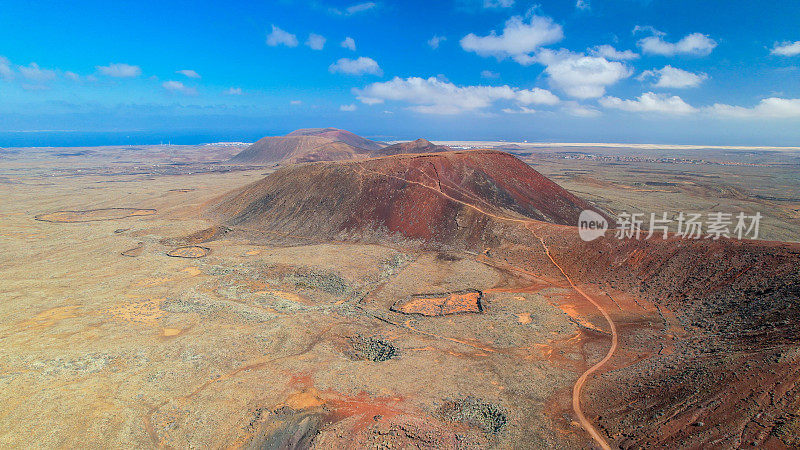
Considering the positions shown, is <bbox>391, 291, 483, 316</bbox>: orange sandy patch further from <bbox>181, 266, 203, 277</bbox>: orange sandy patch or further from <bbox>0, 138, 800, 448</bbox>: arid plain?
<bbox>181, 266, 203, 277</bbox>: orange sandy patch

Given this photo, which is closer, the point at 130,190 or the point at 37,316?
the point at 37,316

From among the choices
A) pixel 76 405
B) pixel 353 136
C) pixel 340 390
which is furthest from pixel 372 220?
pixel 353 136

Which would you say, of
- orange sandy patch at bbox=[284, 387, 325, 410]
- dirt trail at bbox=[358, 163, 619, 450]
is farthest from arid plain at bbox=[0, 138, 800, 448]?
dirt trail at bbox=[358, 163, 619, 450]

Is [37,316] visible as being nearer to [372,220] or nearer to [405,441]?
[405,441]

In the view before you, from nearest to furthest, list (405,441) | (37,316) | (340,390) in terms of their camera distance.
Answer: (405,441) → (340,390) → (37,316)

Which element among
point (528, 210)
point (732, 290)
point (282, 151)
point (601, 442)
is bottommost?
point (601, 442)

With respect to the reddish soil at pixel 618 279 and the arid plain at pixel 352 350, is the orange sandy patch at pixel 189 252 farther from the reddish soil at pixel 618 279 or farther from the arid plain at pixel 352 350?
the reddish soil at pixel 618 279

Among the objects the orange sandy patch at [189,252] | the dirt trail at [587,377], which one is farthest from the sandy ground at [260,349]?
the orange sandy patch at [189,252]
